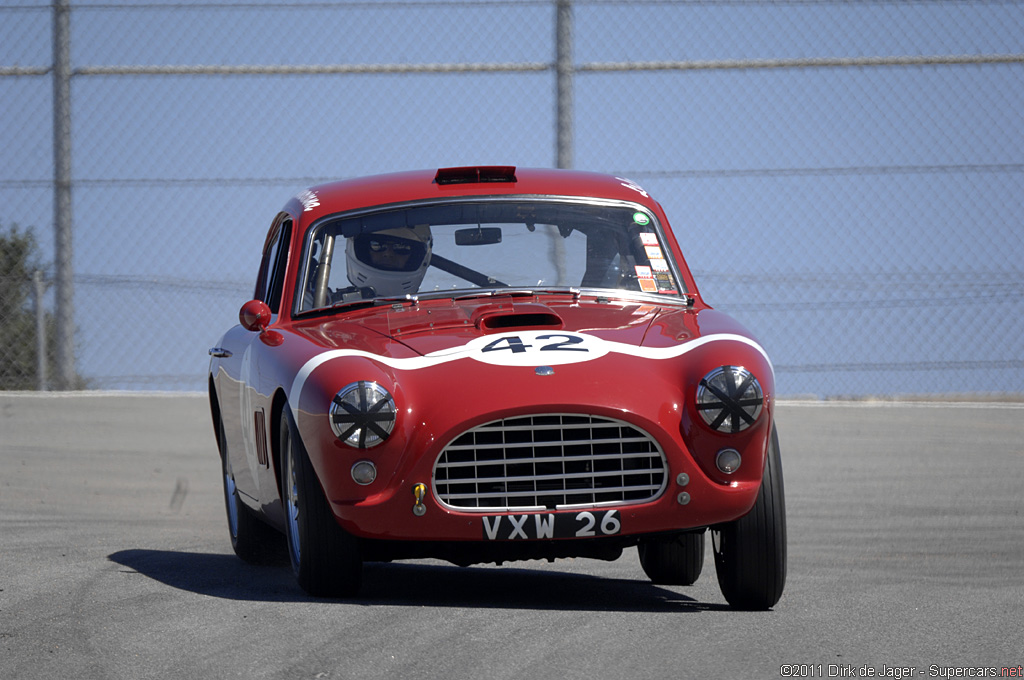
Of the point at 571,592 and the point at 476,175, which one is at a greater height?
the point at 476,175

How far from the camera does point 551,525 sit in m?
4.91

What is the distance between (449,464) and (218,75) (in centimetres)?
610

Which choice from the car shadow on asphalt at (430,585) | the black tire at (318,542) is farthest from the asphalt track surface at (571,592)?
the black tire at (318,542)

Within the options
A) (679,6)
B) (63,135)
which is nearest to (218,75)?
(63,135)

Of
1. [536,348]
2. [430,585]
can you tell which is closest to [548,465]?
[536,348]

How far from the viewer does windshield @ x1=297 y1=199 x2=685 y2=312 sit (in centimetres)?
616

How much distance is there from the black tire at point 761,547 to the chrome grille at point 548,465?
381mm

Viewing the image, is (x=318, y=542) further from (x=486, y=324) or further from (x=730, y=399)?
(x=730, y=399)

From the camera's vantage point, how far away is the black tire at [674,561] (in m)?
6.03

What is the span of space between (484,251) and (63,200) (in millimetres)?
4959

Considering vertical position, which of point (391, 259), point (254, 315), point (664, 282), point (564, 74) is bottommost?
point (254, 315)

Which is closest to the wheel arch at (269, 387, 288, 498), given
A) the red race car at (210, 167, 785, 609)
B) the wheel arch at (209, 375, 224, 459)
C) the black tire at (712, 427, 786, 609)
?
the red race car at (210, 167, 785, 609)

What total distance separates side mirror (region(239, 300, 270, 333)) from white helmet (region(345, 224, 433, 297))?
37 cm

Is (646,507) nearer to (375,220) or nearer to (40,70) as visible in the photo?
(375,220)
